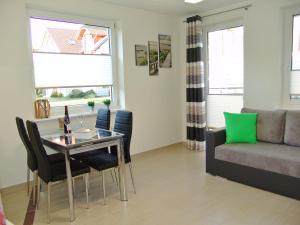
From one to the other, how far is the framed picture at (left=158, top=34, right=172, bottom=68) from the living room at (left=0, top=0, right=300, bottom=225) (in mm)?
90

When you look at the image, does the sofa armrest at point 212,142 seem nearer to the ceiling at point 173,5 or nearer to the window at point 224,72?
the window at point 224,72

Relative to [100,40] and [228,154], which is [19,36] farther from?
[228,154]

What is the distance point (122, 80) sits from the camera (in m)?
4.57

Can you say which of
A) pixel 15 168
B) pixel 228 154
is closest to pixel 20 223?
pixel 15 168

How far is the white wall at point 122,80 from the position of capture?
3377 mm

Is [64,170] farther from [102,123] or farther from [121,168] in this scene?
[102,123]

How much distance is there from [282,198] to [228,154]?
80 centimetres

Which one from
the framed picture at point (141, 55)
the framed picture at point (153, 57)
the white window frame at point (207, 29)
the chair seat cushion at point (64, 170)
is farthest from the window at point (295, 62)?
the chair seat cushion at point (64, 170)

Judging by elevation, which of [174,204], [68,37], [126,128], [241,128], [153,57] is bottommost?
[174,204]

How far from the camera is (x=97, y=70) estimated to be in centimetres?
440

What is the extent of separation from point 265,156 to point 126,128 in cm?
167

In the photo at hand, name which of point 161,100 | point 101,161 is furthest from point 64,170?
point 161,100

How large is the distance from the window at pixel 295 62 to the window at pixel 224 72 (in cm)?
79

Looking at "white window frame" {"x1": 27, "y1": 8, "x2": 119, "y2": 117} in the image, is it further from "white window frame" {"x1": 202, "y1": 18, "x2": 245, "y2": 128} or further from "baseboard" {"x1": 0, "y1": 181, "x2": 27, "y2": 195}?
"white window frame" {"x1": 202, "y1": 18, "x2": 245, "y2": 128}
